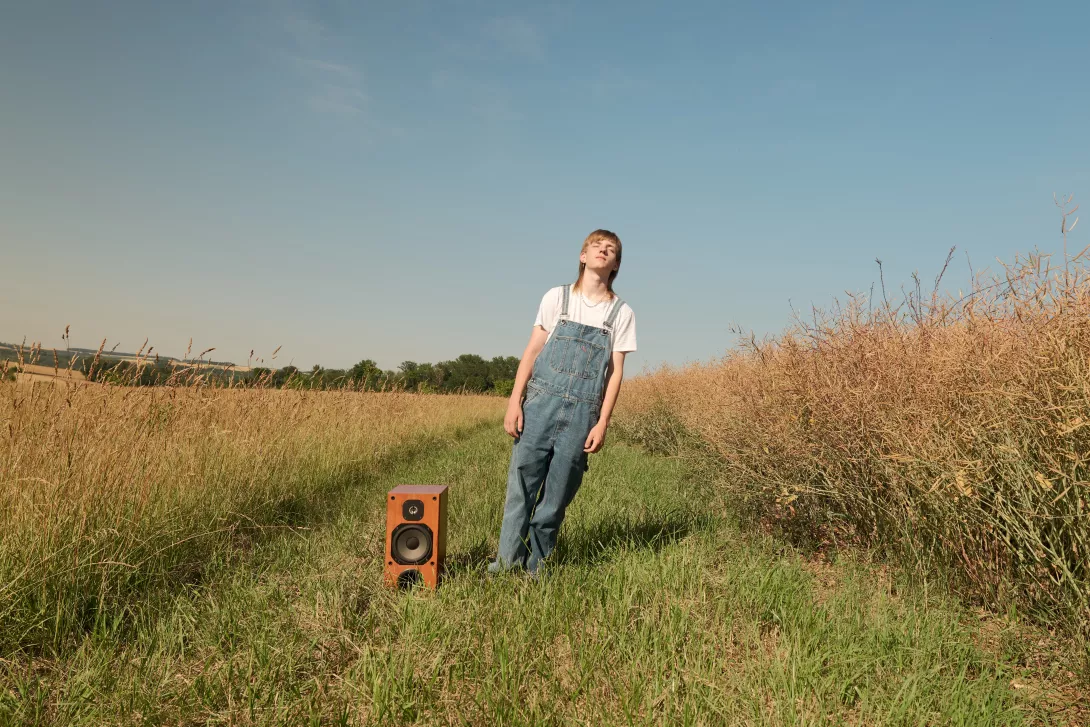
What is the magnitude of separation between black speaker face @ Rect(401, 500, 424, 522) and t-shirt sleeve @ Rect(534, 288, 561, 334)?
138 centimetres

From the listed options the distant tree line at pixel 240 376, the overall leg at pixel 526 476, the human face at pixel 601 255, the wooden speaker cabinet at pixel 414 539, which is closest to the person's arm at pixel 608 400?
the overall leg at pixel 526 476

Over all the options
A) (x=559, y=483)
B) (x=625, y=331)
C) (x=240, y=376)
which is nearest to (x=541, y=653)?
(x=559, y=483)

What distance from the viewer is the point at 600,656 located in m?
2.70

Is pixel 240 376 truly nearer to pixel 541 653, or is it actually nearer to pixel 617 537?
pixel 617 537

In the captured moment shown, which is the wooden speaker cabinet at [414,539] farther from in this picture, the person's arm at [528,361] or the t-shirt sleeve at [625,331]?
the t-shirt sleeve at [625,331]

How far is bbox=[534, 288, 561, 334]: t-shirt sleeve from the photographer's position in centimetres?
378

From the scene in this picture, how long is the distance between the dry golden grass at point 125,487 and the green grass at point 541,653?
304mm

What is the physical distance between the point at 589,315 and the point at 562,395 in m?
0.57

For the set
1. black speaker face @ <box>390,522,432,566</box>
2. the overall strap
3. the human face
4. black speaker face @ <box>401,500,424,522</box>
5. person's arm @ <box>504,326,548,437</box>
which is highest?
the human face

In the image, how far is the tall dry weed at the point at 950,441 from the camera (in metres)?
2.93

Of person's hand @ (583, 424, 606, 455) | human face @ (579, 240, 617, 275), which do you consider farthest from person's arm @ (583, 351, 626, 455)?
human face @ (579, 240, 617, 275)

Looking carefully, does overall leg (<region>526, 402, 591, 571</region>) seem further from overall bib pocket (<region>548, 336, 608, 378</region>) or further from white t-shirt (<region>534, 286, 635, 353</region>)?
white t-shirt (<region>534, 286, 635, 353</region>)

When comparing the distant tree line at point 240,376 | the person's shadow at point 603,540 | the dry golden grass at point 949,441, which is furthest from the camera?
the distant tree line at point 240,376

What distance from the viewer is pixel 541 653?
2.70 m
